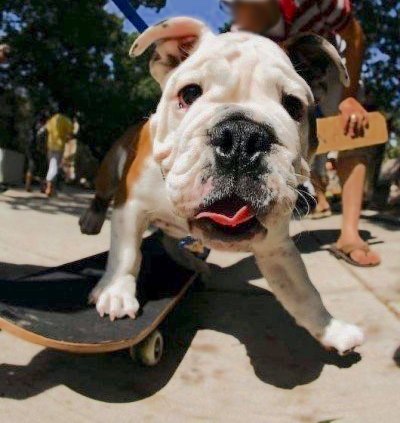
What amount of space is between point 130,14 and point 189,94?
2.75 feet

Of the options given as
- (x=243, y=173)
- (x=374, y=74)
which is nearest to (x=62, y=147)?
(x=374, y=74)

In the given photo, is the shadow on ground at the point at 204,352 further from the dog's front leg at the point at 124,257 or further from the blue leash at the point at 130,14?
the blue leash at the point at 130,14

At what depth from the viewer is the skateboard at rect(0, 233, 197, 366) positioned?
1856mm

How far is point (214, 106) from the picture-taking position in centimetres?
198

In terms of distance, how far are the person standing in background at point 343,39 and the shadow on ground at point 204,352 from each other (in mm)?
1129

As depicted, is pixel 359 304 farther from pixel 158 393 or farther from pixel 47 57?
pixel 47 57

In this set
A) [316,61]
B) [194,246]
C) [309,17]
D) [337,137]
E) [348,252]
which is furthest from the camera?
[348,252]

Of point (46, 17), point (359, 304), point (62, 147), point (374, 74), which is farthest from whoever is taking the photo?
point (46, 17)

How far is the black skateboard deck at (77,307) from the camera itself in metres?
1.85

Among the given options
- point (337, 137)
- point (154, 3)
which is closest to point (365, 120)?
point (337, 137)

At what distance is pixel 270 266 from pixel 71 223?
336 cm

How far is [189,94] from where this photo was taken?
215 cm

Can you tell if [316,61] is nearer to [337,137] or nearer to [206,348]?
[337,137]

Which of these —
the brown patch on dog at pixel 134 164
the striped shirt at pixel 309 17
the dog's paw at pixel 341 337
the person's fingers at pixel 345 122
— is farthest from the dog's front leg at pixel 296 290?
the person's fingers at pixel 345 122
